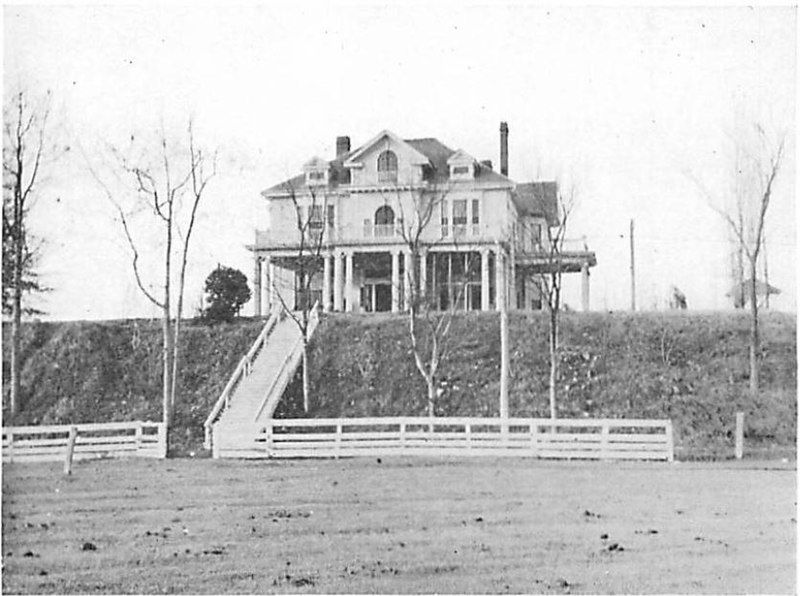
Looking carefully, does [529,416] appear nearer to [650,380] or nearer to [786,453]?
[650,380]

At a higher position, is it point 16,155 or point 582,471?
point 16,155

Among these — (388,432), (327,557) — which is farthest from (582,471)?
(327,557)

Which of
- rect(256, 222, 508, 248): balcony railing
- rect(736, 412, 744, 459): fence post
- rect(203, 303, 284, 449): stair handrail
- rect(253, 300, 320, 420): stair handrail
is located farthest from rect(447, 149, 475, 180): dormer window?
rect(736, 412, 744, 459): fence post

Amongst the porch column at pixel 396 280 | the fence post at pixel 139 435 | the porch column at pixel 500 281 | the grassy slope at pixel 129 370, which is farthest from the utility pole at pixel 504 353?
the fence post at pixel 139 435

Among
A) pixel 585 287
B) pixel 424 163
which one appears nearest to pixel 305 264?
pixel 424 163

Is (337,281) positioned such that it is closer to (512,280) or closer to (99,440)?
(512,280)

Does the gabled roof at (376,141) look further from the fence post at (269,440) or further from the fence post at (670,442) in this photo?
the fence post at (670,442)
